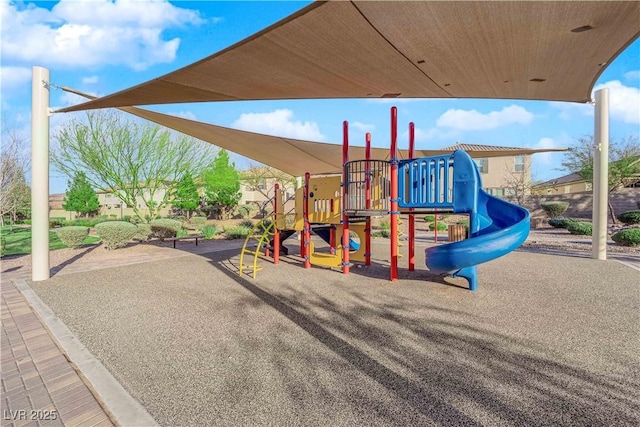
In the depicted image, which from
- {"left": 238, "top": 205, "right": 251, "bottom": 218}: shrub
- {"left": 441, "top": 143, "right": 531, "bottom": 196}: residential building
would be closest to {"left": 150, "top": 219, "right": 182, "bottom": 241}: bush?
{"left": 238, "top": 205, "right": 251, "bottom": 218}: shrub

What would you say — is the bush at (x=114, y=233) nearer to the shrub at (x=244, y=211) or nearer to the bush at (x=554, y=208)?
the shrub at (x=244, y=211)

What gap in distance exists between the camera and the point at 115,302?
4.22 m

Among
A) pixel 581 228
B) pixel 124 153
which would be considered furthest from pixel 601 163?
pixel 124 153

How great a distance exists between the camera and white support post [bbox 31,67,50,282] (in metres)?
5.00

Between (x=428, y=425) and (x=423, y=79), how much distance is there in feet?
11.9

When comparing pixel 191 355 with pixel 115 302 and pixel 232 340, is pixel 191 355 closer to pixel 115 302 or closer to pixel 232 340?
pixel 232 340

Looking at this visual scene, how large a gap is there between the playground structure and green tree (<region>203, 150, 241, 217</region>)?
1428cm

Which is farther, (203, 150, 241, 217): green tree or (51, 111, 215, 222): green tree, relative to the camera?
(203, 150, 241, 217): green tree

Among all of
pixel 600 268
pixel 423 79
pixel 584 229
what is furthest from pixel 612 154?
pixel 423 79

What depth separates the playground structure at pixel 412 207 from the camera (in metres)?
3.98

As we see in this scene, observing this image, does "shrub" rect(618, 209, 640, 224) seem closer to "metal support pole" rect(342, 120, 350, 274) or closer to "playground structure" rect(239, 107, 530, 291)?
"playground structure" rect(239, 107, 530, 291)

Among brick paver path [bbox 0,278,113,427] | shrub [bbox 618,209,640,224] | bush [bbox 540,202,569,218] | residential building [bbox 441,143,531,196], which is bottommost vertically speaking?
brick paver path [bbox 0,278,113,427]

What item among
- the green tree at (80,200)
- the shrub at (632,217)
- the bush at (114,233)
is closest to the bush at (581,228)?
the shrub at (632,217)

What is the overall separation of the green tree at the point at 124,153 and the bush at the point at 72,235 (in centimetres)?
642
